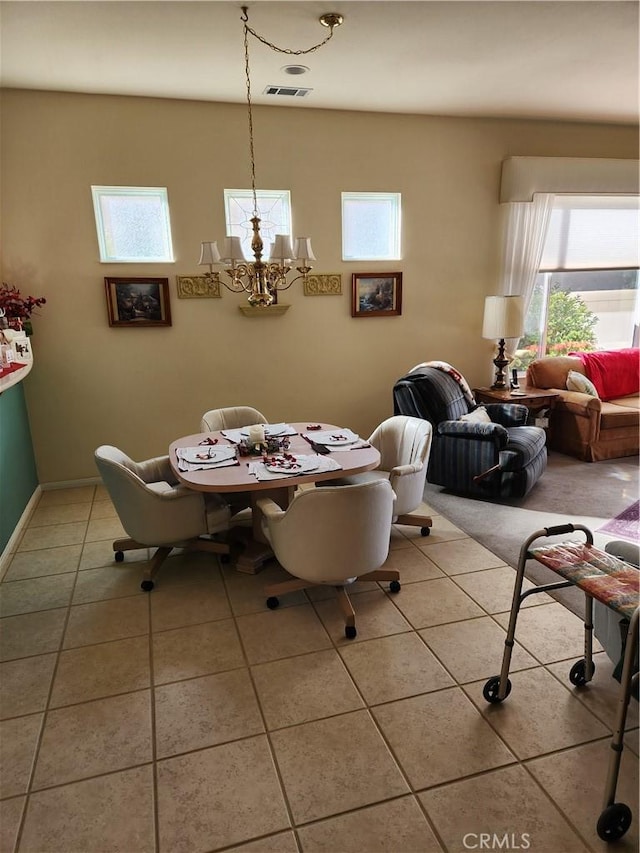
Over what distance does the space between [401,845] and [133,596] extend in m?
1.87

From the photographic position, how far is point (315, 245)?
4652 millimetres

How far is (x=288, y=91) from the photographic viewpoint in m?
4.00

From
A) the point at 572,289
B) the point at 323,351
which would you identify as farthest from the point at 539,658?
the point at 572,289

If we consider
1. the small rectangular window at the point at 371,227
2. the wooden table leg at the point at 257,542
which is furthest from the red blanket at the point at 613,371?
the wooden table leg at the point at 257,542

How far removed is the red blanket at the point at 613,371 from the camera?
5.29m

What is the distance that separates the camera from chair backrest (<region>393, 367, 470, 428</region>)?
4.23 metres

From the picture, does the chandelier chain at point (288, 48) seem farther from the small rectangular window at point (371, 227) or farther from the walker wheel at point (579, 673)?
the walker wheel at point (579, 673)

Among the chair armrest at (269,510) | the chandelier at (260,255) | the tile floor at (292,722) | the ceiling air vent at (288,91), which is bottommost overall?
the tile floor at (292,722)

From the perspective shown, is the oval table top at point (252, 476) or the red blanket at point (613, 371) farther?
the red blanket at point (613, 371)

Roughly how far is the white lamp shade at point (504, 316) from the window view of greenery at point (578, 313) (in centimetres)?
63

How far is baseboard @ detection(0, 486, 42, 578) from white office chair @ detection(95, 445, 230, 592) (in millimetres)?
839

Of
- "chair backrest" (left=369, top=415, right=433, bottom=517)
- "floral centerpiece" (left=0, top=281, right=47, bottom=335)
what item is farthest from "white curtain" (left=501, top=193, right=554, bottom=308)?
"floral centerpiece" (left=0, top=281, right=47, bottom=335)

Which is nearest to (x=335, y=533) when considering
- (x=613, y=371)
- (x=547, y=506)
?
(x=547, y=506)

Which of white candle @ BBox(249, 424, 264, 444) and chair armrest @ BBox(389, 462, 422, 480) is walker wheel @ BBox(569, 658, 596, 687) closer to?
chair armrest @ BBox(389, 462, 422, 480)
